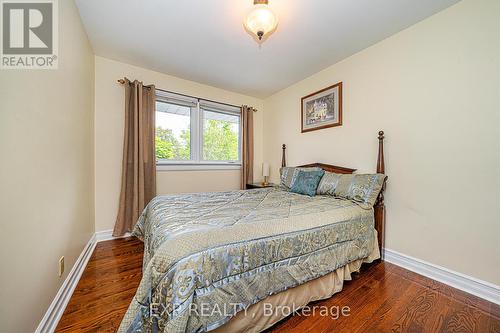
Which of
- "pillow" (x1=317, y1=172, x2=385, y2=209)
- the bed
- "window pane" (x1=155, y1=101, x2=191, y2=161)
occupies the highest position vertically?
"window pane" (x1=155, y1=101, x2=191, y2=161)

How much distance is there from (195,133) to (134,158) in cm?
107

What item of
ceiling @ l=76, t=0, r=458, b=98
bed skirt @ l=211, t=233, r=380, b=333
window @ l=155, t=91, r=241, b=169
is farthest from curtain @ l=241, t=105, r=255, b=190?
bed skirt @ l=211, t=233, r=380, b=333

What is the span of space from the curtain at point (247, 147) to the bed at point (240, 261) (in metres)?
1.91

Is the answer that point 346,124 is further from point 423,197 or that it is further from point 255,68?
point 255,68

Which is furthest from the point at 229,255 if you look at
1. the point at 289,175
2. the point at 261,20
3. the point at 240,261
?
the point at 289,175

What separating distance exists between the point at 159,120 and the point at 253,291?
9.53 ft

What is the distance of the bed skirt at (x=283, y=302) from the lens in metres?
1.12

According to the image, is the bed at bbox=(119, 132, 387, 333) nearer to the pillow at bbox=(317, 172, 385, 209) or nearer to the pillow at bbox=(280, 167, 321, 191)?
the pillow at bbox=(317, 172, 385, 209)

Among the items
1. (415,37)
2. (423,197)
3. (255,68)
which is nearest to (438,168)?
(423,197)

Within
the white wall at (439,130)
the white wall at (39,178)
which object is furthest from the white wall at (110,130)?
the white wall at (439,130)

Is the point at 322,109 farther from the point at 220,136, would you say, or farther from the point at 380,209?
the point at 220,136

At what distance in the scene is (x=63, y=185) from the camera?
1.50m

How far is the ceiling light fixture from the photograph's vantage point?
1.52 m

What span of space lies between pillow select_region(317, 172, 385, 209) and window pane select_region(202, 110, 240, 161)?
2068mm
